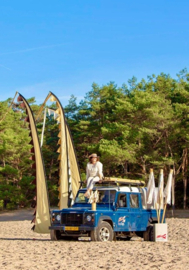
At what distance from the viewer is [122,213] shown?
14664 mm

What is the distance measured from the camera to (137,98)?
40.7 metres

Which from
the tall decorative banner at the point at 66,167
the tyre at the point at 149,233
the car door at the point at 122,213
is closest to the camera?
the car door at the point at 122,213

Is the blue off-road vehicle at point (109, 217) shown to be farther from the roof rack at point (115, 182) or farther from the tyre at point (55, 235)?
the roof rack at point (115, 182)

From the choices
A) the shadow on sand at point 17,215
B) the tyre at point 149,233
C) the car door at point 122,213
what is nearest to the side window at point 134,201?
the car door at point 122,213

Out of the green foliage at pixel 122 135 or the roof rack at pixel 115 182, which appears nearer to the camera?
the roof rack at pixel 115 182

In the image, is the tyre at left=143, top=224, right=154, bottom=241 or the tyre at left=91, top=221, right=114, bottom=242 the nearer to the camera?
the tyre at left=91, top=221, right=114, bottom=242

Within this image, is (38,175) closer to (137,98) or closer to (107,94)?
(137,98)

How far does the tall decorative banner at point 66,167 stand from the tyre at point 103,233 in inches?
182

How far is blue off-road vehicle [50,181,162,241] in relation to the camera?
1383 cm

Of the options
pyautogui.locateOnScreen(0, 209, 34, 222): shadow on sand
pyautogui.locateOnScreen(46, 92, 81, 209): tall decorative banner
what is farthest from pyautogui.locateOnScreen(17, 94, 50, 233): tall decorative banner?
pyautogui.locateOnScreen(0, 209, 34, 222): shadow on sand

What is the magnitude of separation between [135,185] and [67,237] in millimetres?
3051

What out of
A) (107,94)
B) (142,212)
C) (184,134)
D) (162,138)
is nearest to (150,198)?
(142,212)

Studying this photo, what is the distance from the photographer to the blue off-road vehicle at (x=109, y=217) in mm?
13828

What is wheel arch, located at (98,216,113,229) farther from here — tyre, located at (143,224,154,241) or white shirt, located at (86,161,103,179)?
white shirt, located at (86,161,103,179)
